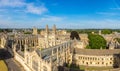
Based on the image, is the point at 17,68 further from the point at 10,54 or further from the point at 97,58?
the point at 97,58

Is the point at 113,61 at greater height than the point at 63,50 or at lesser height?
lesser

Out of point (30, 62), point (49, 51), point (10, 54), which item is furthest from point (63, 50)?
point (10, 54)

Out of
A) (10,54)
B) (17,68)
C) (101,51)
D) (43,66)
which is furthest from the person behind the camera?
(10,54)

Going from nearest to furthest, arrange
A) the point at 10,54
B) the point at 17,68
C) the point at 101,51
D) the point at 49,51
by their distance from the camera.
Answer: the point at 49,51, the point at 17,68, the point at 101,51, the point at 10,54

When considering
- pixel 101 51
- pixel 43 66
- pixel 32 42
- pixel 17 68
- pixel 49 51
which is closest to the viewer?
pixel 43 66

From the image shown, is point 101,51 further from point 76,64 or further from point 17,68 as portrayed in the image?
point 17,68

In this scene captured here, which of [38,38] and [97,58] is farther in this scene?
[38,38]

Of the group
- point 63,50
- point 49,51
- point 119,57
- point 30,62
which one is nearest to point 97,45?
point 119,57

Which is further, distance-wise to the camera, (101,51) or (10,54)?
(10,54)

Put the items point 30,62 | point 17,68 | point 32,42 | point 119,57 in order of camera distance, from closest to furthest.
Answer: point 30,62 → point 17,68 → point 119,57 → point 32,42
